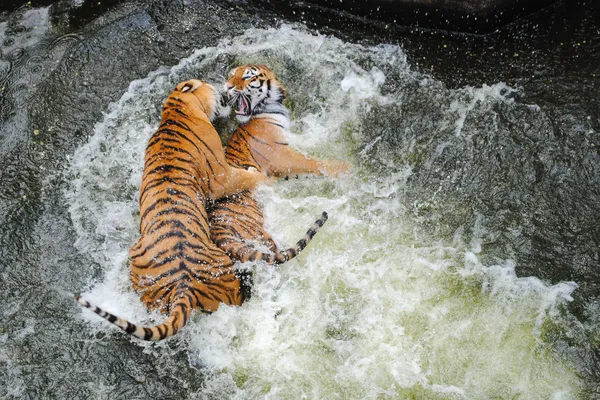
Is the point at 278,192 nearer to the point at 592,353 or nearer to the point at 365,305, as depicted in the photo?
the point at 365,305

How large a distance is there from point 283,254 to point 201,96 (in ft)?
3.18

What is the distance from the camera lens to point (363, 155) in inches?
134

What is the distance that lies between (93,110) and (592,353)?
2982 mm

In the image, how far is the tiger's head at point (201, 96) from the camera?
3043mm

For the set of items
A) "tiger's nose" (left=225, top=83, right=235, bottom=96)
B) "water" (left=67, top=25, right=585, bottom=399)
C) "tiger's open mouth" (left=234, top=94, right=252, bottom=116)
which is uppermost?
"tiger's nose" (left=225, top=83, right=235, bottom=96)

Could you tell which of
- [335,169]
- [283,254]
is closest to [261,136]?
[335,169]

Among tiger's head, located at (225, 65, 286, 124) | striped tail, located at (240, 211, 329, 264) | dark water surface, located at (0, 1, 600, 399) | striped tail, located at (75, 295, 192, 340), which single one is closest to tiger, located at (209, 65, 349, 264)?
tiger's head, located at (225, 65, 286, 124)

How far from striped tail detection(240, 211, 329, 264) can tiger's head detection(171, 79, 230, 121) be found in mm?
808

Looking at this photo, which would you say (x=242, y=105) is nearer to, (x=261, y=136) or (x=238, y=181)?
(x=261, y=136)

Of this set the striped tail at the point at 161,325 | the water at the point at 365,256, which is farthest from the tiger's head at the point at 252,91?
the striped tail at the point at 161,325

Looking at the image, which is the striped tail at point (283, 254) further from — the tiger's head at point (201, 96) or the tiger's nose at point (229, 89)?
the tiger's nose at point (229, 89)

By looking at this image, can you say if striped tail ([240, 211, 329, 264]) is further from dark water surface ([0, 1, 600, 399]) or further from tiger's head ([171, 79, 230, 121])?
tiger's head ([171, 79, 230, 121])

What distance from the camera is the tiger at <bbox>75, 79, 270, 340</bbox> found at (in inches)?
98.1

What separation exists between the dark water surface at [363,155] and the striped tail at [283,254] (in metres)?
0.36
